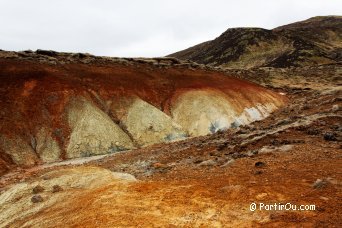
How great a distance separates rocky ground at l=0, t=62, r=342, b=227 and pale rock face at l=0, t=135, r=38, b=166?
3999mm

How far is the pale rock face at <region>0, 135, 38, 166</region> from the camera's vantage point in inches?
1244

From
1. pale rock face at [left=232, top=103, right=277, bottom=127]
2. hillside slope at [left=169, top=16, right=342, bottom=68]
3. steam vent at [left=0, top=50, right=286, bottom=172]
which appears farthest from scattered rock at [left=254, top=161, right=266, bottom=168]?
hillside slope at [left=169, top=16, right=342, bottom=68]

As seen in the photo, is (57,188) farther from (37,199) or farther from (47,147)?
(47,147)

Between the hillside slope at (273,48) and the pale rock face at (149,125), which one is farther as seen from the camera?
the hillside slope at (273,48)

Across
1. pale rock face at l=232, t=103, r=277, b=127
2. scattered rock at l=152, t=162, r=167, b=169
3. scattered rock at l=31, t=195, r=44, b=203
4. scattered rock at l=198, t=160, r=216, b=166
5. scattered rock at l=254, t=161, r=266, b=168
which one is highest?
scattered rock at l=254, t=161, r=266, b=168

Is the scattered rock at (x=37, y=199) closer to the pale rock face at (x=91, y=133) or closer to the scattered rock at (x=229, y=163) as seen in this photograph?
the scattered rock at (x=229, y=163)

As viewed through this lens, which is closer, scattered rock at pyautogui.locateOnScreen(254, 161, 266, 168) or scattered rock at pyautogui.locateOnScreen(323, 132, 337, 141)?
scattered rock at pyautogui.locateOnScreen(254, 161, 266, 168)

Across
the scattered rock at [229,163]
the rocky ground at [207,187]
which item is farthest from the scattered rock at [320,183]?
the scattered rock at [229,163]

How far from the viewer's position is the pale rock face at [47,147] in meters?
32.6

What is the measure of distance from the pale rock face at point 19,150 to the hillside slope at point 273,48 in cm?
10480

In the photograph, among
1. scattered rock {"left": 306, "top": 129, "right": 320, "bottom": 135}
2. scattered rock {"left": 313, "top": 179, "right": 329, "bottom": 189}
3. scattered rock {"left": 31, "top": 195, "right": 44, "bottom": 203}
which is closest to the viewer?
scattered rock {"left": 313, "top": 179, "right": 329, "bottom": 189}

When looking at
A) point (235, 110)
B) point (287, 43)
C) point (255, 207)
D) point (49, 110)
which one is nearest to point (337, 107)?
point (235, 110)

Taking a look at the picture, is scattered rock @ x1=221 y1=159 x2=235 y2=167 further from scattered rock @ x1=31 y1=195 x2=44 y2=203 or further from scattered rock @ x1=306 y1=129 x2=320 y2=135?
scattered rock @ x1=31 y1=195 x2=44 y2=203

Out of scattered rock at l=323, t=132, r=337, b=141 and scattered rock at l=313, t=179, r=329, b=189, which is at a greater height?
scattered rock at l=323, t=132, r=337, b=141
